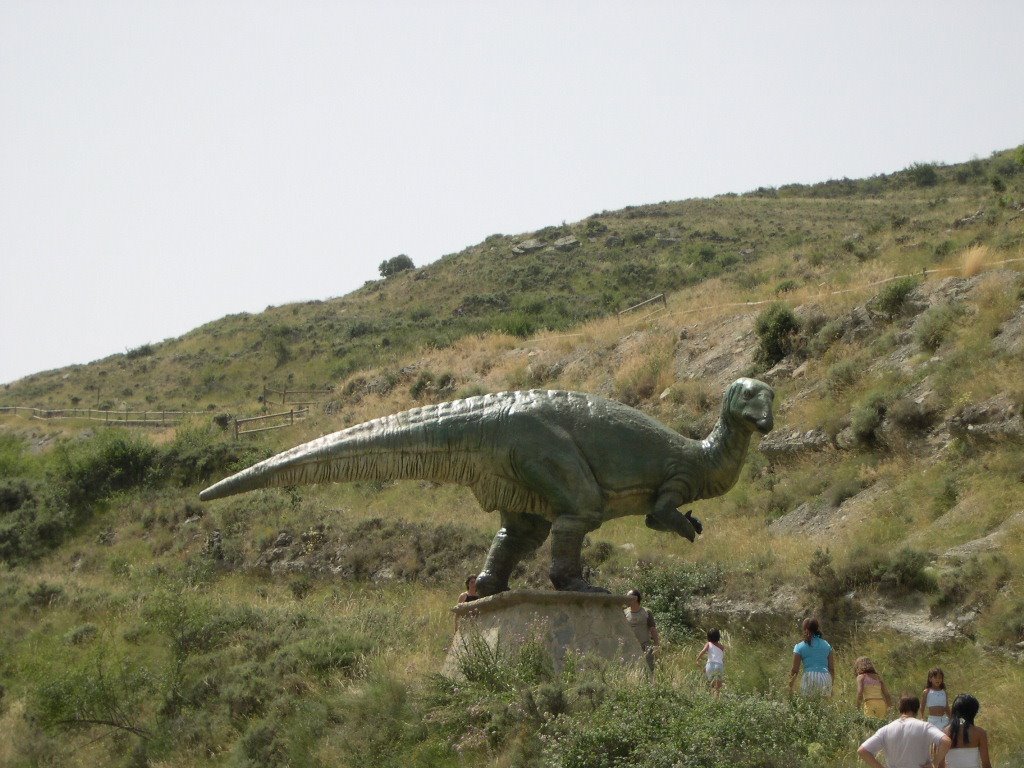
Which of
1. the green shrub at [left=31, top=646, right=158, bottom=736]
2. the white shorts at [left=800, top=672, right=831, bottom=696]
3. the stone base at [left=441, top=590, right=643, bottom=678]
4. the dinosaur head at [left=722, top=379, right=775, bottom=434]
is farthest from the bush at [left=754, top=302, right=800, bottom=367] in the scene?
the white shorts at [left=800, top=672, right=831, bottom=696]

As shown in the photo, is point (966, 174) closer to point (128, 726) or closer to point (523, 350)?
point (523, 350)

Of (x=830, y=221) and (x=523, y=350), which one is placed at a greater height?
(x=830, y=221)

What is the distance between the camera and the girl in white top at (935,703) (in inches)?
379

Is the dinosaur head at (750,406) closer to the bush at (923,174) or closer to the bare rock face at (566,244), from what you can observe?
the bare rock face at (566,244)

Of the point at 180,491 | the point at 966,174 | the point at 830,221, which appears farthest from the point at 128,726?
the point at 966,174

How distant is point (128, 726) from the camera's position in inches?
695

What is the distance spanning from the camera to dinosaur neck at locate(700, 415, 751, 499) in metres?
12.3

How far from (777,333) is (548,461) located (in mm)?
16941

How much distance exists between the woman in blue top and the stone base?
1.49 m

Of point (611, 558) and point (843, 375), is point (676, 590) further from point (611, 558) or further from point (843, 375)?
point (843, 375)

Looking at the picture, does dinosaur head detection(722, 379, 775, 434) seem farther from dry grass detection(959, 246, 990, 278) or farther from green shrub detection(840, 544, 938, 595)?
dry grass detection(959, 246, 990, 278)

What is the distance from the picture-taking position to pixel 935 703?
9.73 meters

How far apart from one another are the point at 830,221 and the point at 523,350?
38226mm

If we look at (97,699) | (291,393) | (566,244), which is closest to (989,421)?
(97,699)
